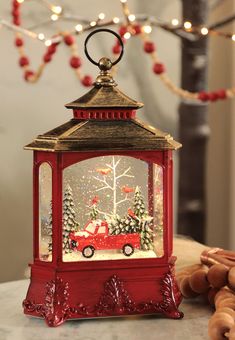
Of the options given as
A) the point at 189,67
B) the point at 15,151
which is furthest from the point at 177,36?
the point at 15,151

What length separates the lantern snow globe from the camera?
1280mm

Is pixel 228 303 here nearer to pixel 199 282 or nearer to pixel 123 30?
pixel 199 282

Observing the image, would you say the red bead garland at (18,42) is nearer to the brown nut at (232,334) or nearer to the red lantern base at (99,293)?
the red lantern base at (99,293)

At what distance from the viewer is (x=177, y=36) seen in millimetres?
2461

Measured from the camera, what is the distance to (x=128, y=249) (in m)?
1.32

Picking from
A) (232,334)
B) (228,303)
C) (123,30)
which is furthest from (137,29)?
(232,334)

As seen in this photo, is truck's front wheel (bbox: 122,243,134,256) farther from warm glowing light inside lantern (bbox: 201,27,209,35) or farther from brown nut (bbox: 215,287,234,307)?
warm glowing light inside lantern (bbox: 201,27,209,35)

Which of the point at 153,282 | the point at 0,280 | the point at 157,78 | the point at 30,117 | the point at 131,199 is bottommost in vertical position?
the point at 0,280

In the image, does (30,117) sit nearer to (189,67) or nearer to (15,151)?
(15,151)

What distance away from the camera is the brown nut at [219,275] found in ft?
4.40

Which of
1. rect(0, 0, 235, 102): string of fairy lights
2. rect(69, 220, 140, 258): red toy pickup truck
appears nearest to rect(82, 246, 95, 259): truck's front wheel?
rect(69, 220, 140, 258): red toy pickup truck

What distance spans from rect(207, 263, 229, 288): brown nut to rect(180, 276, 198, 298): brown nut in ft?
0.28

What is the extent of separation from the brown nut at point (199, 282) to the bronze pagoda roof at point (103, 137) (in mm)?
278

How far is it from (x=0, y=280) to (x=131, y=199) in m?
1.17
